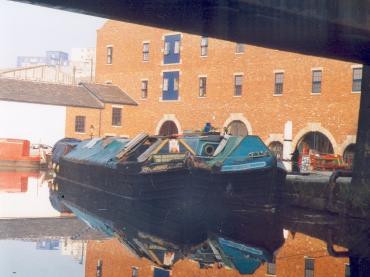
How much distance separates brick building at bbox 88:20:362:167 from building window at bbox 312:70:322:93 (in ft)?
0.18

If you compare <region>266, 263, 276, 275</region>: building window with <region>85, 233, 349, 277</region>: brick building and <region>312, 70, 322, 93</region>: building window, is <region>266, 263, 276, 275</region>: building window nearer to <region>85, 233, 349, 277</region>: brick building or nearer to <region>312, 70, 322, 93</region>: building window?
<region>85, 233, 349, 277</region>: brick building

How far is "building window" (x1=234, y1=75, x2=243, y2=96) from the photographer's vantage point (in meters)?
35.4

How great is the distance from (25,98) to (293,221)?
91.9ft

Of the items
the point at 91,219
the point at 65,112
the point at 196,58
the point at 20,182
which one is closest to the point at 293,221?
the point at 91,219

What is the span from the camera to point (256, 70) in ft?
114

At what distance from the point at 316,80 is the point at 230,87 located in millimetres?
6146

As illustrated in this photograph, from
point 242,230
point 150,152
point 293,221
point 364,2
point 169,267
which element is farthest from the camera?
point 150,152

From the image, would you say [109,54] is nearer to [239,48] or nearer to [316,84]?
[239,48]

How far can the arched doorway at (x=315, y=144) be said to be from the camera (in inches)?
1228

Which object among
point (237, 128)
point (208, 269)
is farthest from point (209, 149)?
point (237, 128)

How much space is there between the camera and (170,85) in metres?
39.7

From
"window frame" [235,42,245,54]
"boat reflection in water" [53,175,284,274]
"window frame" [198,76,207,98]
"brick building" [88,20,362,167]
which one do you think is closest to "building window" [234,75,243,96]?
"brick building" [88,20,362,167]

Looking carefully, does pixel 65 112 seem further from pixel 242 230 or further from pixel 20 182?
pixel 242 230

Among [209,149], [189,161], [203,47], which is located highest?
[203,47]
